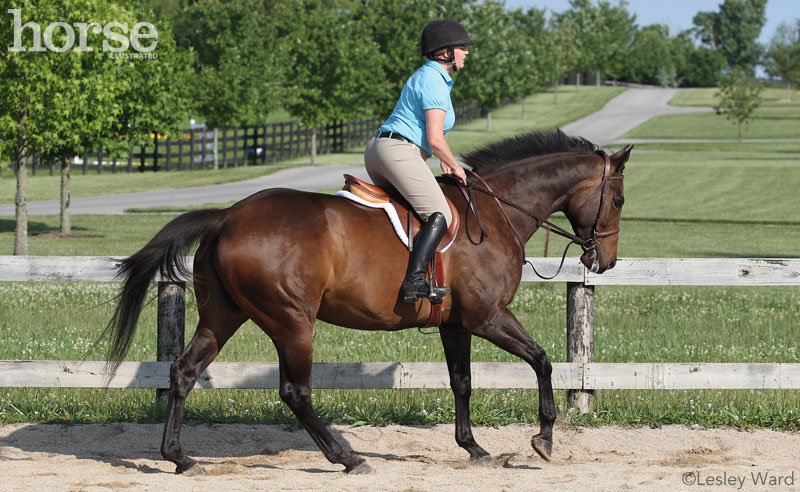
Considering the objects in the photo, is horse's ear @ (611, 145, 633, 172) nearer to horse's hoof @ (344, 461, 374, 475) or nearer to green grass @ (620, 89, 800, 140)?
horse's hoof @ (344, 461, 374, 475)

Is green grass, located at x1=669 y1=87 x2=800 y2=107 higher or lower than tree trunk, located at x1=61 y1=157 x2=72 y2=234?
higher

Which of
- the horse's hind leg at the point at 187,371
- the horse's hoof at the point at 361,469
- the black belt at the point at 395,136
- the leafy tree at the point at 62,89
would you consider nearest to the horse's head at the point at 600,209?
the black belt at the point at 395,136

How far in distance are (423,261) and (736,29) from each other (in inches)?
7154

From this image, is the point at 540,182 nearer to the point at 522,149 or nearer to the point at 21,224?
the point at 522,149

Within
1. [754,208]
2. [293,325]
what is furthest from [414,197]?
[754,208]

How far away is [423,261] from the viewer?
6410 millimetres

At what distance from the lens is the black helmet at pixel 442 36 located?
6.70 meters

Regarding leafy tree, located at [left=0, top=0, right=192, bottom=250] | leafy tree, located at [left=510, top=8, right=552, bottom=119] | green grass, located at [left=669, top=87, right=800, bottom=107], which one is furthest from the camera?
green grass, located at [left=669, top=87, right=800, bottom=107]

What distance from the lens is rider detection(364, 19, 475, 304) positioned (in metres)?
6.44

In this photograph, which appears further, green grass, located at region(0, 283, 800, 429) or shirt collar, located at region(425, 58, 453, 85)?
green grass, located at region(0, 283, 800, 429)

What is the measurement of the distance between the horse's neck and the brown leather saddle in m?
0.56

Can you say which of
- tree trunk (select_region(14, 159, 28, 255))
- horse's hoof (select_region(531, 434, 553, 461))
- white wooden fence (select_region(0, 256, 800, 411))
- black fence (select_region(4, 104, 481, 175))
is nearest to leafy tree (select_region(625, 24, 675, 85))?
black fence (select_region(4, 104, 481, 175))

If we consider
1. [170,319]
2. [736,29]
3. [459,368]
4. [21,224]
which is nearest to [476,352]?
[459,368]

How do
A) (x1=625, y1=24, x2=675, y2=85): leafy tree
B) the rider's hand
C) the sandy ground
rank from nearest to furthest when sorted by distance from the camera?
the sandy ground
the rider's hand
(x1=625, y1=24, x2=675, y2=85): leafy tree
